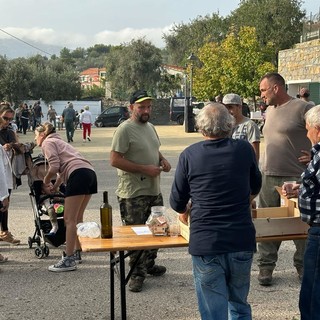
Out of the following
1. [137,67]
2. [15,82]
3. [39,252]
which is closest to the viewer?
[39,252]

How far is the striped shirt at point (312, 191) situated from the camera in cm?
344

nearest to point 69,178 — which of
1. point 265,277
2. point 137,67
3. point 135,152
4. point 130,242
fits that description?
point 135,152

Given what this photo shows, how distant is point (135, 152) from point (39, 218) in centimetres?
185

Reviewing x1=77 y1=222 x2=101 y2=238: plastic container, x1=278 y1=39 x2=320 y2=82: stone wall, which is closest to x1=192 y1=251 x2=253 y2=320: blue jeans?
x1=77 y1=222 x2=101 y2=238: plastic container

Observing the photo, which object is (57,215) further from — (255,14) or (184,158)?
(255,14)

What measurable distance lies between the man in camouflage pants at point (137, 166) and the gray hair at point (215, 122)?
70.2 inches

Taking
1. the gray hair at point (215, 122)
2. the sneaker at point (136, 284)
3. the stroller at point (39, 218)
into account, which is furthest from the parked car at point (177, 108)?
the gray hair at point (215, 122)

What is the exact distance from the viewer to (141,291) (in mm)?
5176

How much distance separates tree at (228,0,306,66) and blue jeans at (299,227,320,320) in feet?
147

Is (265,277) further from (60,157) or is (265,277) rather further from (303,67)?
(303,67)

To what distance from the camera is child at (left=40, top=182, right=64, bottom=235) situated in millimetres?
6316

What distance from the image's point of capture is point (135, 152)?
203 inches

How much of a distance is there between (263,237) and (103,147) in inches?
685

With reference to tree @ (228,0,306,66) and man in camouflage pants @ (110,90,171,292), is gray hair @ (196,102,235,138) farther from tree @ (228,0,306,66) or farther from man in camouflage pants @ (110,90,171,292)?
tree @ (228,0,306,66)
